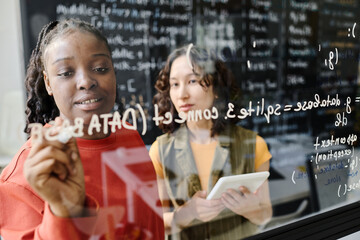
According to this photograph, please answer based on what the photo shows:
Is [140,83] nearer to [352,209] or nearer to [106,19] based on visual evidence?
[106,19]

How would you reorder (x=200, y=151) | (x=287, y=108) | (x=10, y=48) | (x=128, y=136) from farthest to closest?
(x=287, y=108)
(x=200, y=151)
(x=128, y=136)
(x=10, y=48)

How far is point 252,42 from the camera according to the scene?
201cm

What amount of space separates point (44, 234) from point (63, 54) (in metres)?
0.81

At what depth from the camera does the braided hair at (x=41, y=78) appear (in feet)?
4.88

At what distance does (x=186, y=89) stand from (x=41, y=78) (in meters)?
0.72

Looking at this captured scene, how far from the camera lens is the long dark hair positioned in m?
1.77

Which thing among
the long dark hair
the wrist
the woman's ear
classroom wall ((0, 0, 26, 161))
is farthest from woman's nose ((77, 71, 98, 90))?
the wrist

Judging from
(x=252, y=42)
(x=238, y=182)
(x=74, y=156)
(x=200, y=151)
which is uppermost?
(x=252, y=42)

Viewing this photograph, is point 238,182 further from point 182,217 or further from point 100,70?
point 100,70

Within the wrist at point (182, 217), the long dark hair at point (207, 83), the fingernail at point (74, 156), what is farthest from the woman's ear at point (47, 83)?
the wrist at point (182, 217)

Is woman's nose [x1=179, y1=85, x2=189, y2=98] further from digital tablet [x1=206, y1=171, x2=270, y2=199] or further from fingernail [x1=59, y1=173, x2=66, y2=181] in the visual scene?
fingernail [x1=59, y1=173, x2=66, y2=181]

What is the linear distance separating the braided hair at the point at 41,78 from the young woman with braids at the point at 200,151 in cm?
50

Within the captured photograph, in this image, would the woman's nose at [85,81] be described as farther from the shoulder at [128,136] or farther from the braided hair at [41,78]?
the shoulder at [128,136]

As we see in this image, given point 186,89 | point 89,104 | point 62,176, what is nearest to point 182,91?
point 186,89
